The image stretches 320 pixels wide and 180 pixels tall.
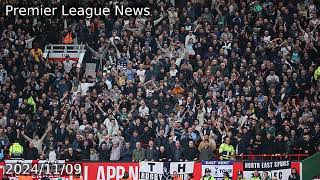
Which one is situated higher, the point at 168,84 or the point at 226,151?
the point at 168,84

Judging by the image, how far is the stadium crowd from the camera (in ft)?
105

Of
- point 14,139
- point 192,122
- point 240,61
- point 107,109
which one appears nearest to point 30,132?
point 14,139

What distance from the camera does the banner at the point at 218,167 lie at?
3052 cm

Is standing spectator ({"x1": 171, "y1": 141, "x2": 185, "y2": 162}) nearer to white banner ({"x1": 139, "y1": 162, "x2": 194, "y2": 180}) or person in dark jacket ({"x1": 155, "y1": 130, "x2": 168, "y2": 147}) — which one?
person in dark jacket ({"x1": 155, "y1": 130, "x2": 168, "y2": 147})

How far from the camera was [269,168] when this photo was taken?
30484 mm

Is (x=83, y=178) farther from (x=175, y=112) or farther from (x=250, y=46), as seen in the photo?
(x=250, y=46)

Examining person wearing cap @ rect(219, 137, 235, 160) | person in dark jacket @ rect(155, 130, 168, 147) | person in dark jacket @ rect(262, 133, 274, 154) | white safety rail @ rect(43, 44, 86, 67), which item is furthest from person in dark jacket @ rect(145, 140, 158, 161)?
white safety rail @ rect(43, 44, 86, 67)

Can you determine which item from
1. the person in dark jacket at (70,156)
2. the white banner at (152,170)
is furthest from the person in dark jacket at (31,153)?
the white banner at (152,170)

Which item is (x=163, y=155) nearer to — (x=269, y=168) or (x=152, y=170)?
(x=152, y=170)

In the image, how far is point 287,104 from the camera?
110 ft

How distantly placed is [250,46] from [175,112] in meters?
4.48

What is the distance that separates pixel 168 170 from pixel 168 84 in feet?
16.0

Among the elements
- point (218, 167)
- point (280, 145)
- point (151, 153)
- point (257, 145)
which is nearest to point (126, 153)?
point (151, 153)

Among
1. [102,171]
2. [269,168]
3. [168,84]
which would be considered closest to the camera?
[269,168]
